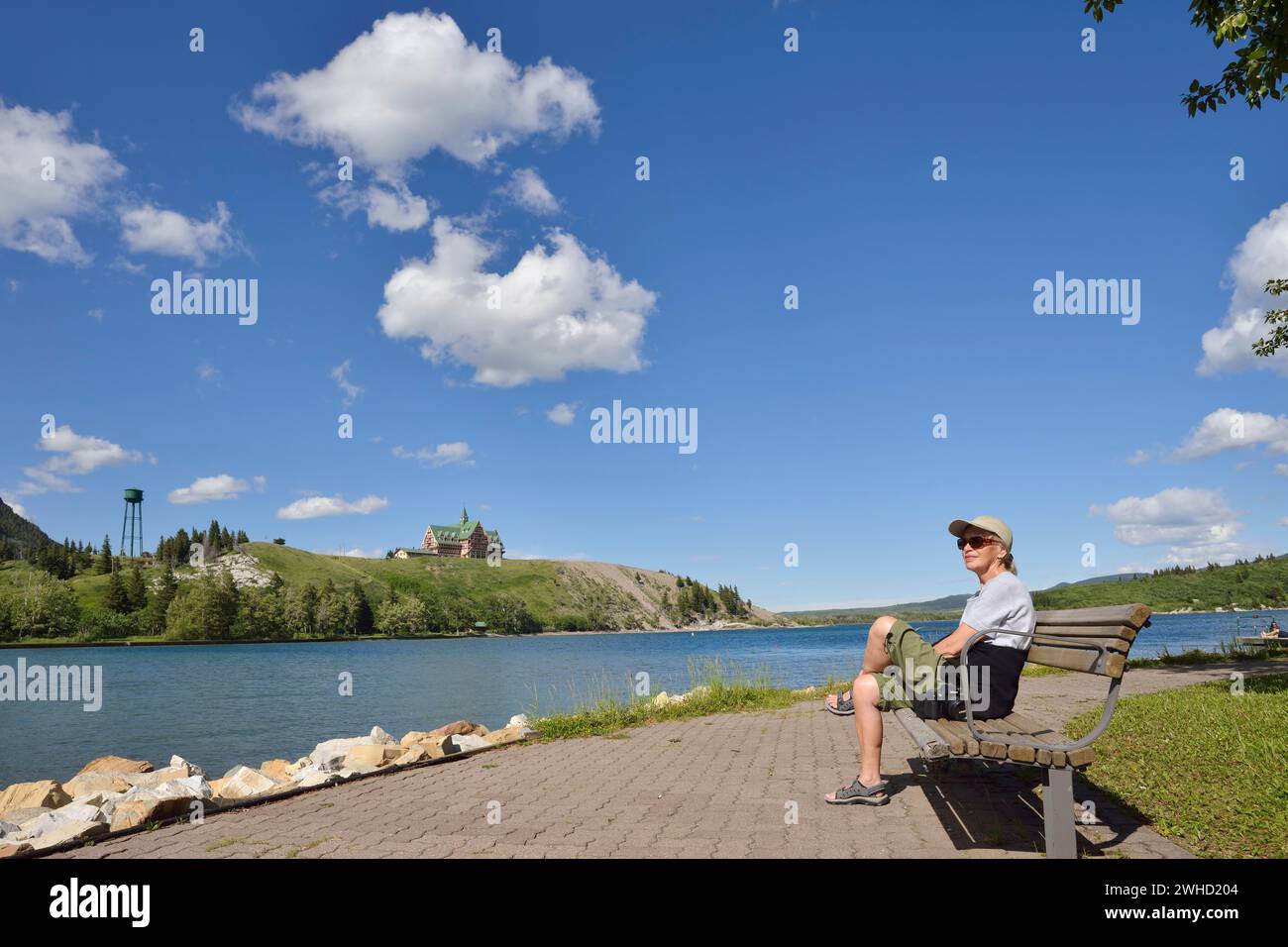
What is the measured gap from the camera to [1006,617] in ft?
16.2

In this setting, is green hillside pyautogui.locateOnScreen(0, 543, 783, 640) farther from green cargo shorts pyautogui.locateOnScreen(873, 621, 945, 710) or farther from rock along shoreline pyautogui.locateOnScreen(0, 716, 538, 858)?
green cargo shorts pyautogui.locateOnScreen(873, 621, 945, 710)

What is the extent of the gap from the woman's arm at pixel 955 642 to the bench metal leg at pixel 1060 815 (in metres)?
0.97

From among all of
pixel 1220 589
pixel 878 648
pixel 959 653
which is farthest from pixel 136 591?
pixel 1220 589

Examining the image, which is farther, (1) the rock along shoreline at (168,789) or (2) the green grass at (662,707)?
(2) the green grass at (662,707)

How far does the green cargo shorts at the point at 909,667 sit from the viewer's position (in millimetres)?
5094

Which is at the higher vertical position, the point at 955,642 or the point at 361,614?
the point at 955,642

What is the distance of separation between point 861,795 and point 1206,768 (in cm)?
285

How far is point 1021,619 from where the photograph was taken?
4.97 metres

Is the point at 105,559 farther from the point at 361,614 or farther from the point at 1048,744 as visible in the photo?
the point at 1048,744

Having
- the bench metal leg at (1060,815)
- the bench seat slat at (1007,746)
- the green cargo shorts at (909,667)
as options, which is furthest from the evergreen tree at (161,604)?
the bench metal leg at (1060,815)

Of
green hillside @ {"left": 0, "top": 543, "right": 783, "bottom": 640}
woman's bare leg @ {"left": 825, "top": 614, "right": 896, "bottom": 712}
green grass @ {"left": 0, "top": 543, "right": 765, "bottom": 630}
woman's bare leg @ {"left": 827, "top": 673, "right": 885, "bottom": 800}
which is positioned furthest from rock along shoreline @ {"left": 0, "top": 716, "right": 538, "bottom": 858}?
green grass @ {"left": 0, "top": 543, "right": 765, "bottom": 630}

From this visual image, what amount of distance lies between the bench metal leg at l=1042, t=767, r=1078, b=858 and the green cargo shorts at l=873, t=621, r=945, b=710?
103 centimetres

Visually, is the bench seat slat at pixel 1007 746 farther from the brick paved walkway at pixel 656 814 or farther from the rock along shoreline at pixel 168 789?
the rock along shoreline at pixel 168 789
